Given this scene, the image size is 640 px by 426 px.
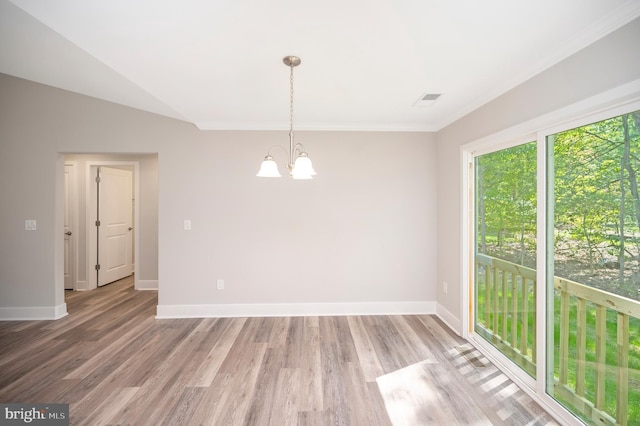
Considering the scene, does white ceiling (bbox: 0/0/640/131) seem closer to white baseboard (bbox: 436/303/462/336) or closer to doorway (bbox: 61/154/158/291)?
doorway (bbox: 61/154/158/291)

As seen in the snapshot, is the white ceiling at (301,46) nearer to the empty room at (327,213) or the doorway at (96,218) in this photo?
the empty room at (327,213)

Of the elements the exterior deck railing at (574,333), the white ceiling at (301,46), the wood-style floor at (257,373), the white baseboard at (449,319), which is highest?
the white ceiling at (301,46)

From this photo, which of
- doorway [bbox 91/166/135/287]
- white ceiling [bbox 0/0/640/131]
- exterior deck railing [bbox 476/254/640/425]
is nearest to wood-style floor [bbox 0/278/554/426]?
exterior deck railing [bbox 476/254/640/425]

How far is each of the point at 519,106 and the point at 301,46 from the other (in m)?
1.74

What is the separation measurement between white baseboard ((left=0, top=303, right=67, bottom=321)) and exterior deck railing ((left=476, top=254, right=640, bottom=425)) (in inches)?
198

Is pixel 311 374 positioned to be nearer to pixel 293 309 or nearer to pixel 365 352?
pixel 365 352

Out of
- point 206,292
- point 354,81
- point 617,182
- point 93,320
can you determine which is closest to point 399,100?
point 354,81

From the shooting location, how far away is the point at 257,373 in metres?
2.26

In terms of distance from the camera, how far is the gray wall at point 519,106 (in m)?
1.46

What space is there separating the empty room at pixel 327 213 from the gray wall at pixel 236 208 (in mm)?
27

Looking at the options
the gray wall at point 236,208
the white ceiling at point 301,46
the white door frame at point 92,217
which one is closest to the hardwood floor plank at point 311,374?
the gray wall at point 236,208

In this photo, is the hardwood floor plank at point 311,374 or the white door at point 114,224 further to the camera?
the white door at point 114,224

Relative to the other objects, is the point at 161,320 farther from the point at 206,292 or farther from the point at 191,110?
the point at 191,110

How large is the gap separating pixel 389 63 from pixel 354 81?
0.37 m
